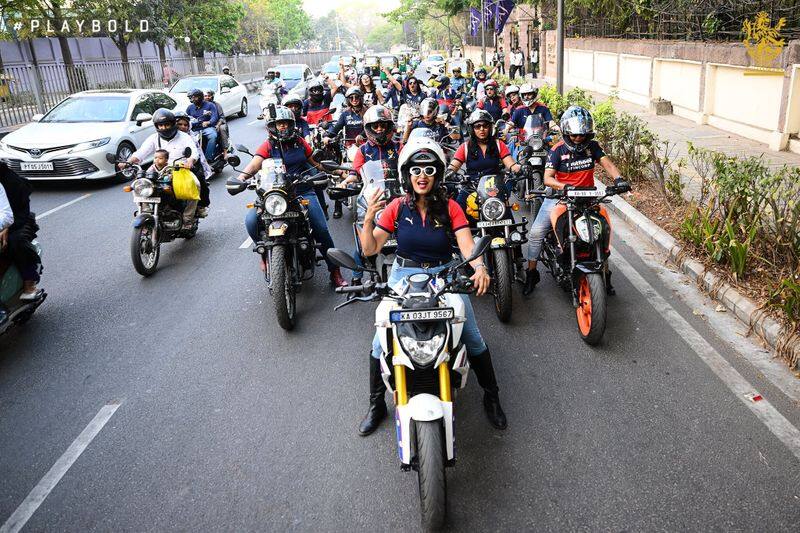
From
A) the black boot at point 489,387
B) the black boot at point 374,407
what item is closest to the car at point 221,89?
the black boot at point 374,407

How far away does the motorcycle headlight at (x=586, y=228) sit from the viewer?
535 centimetres

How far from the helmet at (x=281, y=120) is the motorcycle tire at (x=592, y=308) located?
351 centimetres

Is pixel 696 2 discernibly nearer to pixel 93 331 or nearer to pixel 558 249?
pixel 558 249

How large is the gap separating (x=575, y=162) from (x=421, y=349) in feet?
11.5

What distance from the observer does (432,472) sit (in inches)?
122

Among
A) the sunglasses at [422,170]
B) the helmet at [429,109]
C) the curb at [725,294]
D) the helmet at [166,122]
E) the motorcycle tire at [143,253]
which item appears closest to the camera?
the sunglasses at [422,170]

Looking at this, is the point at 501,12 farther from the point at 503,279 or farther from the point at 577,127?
the point at 503,279

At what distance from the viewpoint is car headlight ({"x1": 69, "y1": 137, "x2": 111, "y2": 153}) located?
11844mm

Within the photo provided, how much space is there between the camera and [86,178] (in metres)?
11.9

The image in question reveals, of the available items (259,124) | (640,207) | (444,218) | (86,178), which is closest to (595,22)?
(259,124)

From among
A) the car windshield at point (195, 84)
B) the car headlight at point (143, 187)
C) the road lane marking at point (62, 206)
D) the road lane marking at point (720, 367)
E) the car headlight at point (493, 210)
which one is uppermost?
the car windshield at point (195, 84)

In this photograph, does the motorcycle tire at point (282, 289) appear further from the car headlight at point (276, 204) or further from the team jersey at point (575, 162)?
the team jersey at point (575, 162)

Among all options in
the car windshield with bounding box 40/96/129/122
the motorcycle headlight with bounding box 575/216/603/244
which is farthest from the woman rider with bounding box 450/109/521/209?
the car windshield with bounding box 40/96/129/122

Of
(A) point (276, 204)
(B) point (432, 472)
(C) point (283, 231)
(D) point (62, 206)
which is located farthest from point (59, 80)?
(B) point (432, 472)
